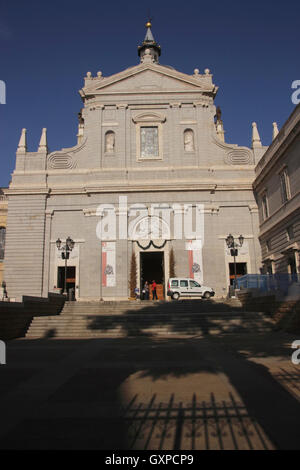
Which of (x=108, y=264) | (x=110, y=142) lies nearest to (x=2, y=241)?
(x=108, y=264)

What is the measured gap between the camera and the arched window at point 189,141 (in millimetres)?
31766

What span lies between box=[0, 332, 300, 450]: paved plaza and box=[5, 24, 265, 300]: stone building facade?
61.2ft

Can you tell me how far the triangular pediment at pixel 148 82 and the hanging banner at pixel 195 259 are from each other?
46.2ft

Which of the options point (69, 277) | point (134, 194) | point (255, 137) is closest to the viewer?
point (69, 277)

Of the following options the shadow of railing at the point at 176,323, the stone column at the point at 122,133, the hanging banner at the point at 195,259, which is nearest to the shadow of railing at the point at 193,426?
the shadow of railing at the point at 176,323

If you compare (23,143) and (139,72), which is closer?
(23,143)

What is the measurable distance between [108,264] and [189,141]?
12.9m

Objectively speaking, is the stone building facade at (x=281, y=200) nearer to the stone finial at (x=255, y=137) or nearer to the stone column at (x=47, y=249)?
the stone finial at (x=255, y=137)

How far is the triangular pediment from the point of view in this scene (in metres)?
32.7

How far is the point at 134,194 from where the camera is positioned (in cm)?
3044

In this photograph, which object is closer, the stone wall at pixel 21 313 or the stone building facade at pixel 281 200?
the stone wall at pixel 21 313

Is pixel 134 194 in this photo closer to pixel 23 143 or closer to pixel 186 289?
pixel 186 289

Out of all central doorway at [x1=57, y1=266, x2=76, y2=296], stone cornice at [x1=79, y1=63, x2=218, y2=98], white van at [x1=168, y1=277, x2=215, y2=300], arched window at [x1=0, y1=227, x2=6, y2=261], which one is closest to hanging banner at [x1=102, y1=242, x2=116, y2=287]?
central doorway at [x1=57, y1=266, x2=76, y2=296]

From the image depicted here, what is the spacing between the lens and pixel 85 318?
742 inches
